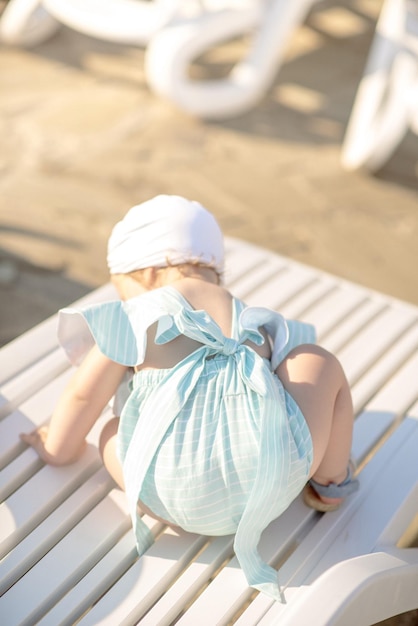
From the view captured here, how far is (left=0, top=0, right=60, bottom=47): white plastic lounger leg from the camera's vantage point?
4.78m

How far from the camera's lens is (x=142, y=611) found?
1.60 metres

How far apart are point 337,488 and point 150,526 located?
384 millimetres

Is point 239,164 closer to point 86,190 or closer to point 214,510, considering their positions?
point 86,190

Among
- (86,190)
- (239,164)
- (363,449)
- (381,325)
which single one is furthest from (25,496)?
(239,164)

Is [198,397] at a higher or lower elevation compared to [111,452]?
higher

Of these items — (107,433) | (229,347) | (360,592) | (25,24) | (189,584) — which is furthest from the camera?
(25,24)

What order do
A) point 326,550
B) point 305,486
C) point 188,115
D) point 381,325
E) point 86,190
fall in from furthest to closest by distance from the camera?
point 188,115 < point 86,190 < point 381,325 < point 305,486 < point 326,550

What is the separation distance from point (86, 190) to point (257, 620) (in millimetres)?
2519

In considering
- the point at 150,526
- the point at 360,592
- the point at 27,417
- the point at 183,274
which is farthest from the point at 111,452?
the point at 360,592

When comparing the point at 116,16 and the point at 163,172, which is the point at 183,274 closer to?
the point at 163,172

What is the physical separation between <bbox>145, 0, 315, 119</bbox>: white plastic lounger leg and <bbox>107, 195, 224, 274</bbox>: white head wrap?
7.70 feet

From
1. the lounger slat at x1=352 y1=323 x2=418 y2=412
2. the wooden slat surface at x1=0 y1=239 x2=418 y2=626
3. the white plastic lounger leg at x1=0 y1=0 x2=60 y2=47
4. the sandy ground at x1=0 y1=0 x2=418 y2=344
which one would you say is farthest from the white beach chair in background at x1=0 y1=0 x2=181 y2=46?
the lounger slat at x1=352 y1=323 x2=418 y2=412

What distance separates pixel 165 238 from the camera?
6.14 feet

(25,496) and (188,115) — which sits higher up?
(25,496)
